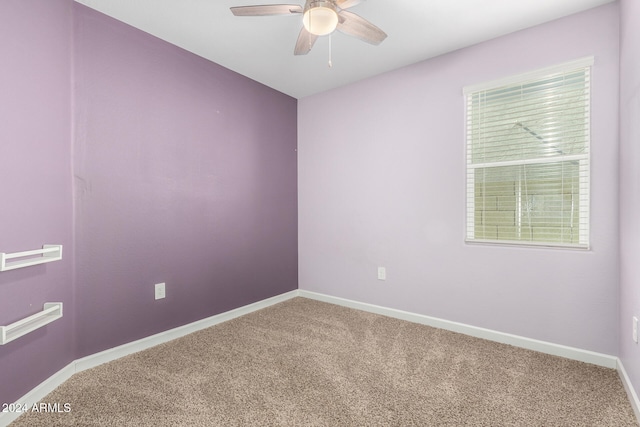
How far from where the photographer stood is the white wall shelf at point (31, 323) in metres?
1.39

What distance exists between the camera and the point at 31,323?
62.6 inches

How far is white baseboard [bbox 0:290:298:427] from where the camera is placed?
1585mm

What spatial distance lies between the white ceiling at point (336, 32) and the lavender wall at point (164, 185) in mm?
196

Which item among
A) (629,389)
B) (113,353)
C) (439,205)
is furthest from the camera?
(439,205)

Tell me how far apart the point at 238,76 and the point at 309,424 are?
2895mm

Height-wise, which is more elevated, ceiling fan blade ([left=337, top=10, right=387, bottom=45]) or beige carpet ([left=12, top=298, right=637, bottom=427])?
ceiling fan blade ([left=337, top=10, right=387, bottom=45])

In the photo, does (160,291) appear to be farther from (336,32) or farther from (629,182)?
(629,182)

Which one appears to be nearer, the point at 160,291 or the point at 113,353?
the point at 113,353

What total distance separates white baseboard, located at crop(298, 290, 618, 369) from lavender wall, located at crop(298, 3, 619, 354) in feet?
0.15

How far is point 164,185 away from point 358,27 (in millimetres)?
1821

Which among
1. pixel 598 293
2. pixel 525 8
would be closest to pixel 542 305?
pixel 598 293

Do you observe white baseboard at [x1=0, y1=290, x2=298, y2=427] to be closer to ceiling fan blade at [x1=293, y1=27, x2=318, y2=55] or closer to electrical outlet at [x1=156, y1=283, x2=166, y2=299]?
electrical outlet at [x1=156, y1=283, x2=166, y2=299]

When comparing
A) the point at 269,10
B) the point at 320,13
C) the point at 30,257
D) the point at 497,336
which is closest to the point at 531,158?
the point at 497,336

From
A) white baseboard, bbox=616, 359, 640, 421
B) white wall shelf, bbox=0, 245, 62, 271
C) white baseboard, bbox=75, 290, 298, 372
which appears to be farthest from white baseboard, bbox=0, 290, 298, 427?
white baseboard, bbox=616, 359, 640, 421
